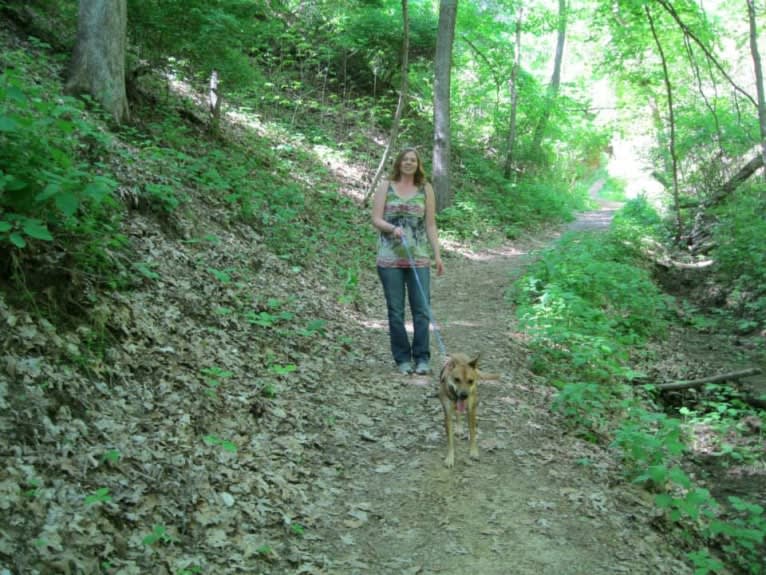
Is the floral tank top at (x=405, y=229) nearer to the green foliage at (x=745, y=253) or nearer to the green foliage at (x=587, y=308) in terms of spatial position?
the green foliage at (x=587, y=308)

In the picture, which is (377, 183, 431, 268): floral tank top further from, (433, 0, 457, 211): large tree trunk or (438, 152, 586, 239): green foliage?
(433, 0, 457, 211): large tree trunk

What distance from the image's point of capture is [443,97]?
16.0 m

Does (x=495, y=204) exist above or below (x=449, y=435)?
above

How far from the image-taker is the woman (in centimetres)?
618

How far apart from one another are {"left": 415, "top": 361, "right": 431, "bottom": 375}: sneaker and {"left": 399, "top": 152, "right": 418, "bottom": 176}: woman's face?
2078 millimetres

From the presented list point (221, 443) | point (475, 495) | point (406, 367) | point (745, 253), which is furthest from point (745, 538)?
point (745, 253)

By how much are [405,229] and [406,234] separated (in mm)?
55

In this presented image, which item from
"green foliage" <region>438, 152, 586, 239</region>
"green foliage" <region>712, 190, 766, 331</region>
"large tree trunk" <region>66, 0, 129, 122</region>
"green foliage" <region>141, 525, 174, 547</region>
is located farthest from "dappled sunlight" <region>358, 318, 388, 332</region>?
"green foliage" <region>438, 152, 586, 239</region>

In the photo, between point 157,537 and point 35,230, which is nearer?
point 157,537

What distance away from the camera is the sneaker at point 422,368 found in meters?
6.71

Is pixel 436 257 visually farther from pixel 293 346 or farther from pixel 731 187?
pixel 731 187

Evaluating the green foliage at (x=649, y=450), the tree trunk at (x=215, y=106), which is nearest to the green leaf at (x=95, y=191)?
the green foliage at (x=649, y=450)

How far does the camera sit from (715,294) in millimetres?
13469

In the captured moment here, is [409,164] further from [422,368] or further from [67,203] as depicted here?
[67,203]
